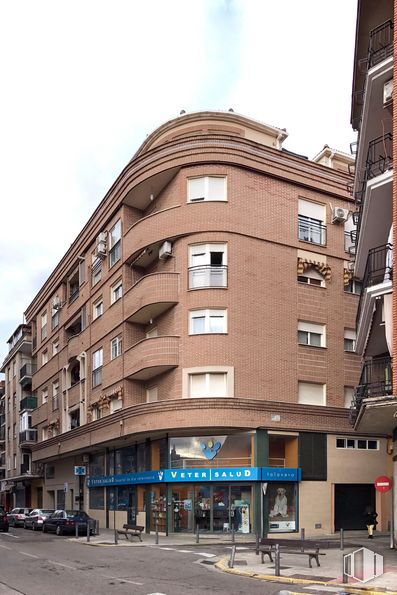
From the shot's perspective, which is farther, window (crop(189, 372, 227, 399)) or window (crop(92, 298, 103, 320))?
window (crop(92, 298, 103, 320))

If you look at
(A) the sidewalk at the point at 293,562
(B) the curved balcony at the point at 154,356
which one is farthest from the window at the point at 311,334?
(A) the sidewalk at the point at 293,562

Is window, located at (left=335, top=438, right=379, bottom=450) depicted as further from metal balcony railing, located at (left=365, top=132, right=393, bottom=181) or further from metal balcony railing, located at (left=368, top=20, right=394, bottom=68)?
metal balcony railing, located at (left=368, top=20, right=394, bottom=68)

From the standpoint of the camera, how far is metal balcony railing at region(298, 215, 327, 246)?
3356cm

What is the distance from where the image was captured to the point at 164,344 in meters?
31.0

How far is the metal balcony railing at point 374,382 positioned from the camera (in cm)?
2080

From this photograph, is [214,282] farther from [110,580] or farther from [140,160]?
[110,580]

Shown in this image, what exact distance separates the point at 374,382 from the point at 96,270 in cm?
2400

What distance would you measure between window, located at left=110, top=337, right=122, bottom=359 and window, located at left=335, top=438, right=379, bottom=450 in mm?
11740

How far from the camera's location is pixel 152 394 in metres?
33.5

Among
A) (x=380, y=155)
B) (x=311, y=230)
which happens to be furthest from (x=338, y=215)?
(x=380, y=155)

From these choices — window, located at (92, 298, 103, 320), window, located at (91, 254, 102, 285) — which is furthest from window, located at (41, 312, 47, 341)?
window, located at (92, 298, 103, 320)

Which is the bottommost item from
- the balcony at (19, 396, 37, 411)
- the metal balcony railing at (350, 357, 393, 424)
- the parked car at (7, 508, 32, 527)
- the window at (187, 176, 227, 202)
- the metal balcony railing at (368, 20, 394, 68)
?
the parked car at (7, 508, 32, 527)

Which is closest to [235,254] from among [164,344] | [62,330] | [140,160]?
[164,344]

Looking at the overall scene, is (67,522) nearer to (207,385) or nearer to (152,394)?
(152,394)
